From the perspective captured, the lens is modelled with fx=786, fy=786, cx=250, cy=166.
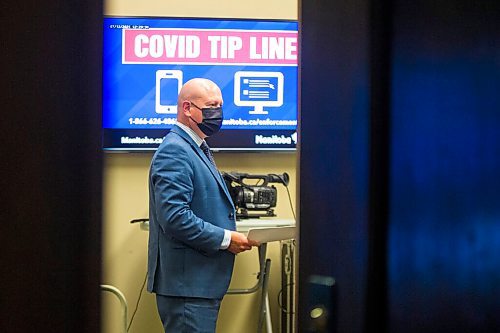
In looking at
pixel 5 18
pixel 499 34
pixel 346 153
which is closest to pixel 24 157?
pixel 5 18

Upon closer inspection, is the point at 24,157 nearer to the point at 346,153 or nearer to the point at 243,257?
the point at 346,153

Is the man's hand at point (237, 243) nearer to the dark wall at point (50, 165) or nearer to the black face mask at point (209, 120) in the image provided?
the black face mask at point (209, 120)

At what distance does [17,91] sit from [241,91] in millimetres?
2688

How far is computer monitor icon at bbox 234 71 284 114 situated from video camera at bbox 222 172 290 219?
1.25 feet

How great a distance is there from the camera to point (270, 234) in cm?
286

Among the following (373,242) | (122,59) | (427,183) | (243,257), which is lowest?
(243,257)

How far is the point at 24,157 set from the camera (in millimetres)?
773

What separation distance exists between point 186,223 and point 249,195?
71cm

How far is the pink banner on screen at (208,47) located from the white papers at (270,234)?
84 centimetres

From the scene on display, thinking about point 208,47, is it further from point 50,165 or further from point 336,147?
point 50,165

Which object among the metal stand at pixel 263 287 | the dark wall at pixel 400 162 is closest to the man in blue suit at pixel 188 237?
the metal stand at pixel 263 287

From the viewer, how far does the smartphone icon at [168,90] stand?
3379mm

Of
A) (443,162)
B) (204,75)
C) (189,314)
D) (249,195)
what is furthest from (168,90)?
(443,162)

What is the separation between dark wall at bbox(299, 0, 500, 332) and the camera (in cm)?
134
